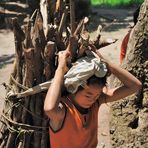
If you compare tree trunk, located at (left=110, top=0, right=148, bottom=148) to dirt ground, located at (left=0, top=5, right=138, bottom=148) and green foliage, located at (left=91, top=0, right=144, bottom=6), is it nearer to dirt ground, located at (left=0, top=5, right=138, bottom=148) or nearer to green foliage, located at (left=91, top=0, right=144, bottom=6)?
dirt ground, located at (left=0, top=5, right=138, bottom=148)

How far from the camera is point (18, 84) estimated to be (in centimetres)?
363

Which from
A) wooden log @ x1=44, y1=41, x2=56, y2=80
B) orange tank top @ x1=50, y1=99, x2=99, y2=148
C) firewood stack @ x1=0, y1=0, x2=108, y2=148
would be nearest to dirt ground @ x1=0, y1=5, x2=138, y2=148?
firewood stack @ x1=0, y1=0, x2=108, y2=148

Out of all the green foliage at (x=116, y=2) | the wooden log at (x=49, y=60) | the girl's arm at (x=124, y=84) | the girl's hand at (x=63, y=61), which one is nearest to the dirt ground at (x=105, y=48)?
the green foliage at (x=116, y=2)

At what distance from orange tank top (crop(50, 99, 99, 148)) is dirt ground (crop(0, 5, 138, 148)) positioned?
6.89ft

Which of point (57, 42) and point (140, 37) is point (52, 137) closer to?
point (57, 42)

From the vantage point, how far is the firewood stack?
3.47 metres

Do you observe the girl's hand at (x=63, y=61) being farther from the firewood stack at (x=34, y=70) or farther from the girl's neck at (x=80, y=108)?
the firewood stack at (x=34, y=70)

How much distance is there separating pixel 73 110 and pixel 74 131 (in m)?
0.13

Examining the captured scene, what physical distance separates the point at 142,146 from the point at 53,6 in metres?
1.52

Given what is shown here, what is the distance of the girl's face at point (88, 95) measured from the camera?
9.04 ft

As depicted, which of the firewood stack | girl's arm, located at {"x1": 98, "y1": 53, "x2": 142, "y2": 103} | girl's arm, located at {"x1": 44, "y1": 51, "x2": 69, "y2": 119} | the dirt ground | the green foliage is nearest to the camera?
girl's arm, located at {"x1": 44, "y1": 51, "x2": 69, "y2": 119}

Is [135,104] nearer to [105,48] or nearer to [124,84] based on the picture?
[124,84]

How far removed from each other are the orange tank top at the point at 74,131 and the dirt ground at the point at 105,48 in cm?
210

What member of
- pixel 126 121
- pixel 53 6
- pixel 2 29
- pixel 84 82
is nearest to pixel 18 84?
pixel 53 6
